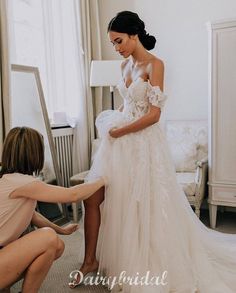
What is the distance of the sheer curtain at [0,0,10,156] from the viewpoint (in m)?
2.40

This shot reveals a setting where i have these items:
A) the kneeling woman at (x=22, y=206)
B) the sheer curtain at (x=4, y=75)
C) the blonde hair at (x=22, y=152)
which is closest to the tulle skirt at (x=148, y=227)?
the kneeling woman at (x=22, y=206)

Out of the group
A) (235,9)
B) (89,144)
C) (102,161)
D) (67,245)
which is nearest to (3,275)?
(102,161)

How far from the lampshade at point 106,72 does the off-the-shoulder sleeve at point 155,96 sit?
1.47 meters

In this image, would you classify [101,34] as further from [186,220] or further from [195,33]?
[186,220]

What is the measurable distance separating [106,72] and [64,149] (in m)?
0.90

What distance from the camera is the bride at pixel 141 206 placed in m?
1.71

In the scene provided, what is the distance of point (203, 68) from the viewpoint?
3.33 metres

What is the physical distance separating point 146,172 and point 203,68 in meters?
1.94

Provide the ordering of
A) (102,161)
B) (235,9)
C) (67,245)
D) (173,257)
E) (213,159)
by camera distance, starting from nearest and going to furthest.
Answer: (173,257), (102,161), (67,245), (213,159), (235,9)

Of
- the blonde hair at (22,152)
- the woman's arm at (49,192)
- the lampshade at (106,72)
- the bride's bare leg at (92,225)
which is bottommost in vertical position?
the bride's bare leg at (92,225)

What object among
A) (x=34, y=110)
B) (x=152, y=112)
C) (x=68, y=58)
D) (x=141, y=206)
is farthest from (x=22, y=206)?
(x=68, y=58)

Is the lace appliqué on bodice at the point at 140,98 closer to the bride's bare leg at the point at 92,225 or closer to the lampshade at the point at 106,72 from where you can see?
the bride's bare leg at the point at 92,225

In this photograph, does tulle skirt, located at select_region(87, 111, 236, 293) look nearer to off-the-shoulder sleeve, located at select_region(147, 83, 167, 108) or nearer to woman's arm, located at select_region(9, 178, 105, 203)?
off-the-shoulder sleeve, located at select_region(147, 83, 167, 108)

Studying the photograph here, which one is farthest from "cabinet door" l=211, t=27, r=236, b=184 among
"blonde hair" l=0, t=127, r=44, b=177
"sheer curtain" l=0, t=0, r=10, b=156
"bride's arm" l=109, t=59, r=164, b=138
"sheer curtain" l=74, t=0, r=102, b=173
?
"blonde hair" l=0, t=127, r=44, b=177
